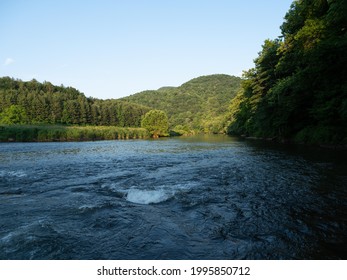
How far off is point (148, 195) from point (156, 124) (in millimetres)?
84327

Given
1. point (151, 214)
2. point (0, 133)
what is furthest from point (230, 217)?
point (0, 133)

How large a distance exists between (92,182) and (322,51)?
19.5 meters

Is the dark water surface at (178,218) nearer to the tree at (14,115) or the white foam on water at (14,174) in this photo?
the white foam on water at (14,174)

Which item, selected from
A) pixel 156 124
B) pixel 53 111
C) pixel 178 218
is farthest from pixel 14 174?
pixel 53 111

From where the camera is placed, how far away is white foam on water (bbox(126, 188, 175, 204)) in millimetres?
8469

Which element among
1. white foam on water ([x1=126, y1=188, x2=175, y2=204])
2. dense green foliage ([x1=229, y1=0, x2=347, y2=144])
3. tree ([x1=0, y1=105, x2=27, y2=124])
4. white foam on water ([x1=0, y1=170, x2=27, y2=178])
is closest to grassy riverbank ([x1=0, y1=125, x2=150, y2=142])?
white foam on water ([x1=0, y1=170, x2=27, y2=178])

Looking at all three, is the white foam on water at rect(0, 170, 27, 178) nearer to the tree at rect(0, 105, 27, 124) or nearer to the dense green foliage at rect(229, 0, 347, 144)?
the dense green foliage at rect(229, 0, 347, 144)

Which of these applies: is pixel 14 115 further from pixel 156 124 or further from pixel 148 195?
pixel 148 195

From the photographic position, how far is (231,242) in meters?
5.11

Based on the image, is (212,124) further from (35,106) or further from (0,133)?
(0,133)

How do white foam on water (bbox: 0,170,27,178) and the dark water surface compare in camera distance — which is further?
white foam on water (bbox: 0,170,27,178)

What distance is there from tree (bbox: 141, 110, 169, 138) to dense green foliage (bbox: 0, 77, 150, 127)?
154ft

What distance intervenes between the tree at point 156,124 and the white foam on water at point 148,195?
269 ft

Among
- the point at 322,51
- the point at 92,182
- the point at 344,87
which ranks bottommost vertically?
the point at 92,182
